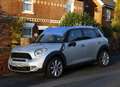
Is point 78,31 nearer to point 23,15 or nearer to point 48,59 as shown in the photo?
point 48,59

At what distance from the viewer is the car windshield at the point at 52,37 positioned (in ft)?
52.3

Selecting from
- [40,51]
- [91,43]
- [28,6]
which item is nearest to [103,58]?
[91,43]

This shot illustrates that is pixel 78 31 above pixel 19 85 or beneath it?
above

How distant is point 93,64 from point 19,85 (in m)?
5.85

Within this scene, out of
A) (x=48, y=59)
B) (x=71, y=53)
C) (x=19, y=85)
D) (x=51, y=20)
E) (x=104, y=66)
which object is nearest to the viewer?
(x=19, y=85)

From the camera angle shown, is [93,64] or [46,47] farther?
[93,64]

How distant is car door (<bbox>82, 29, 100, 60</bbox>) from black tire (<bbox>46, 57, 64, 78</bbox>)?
1.76 m

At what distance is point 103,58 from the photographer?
18.0 metres

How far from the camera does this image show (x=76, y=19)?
29.8 metres

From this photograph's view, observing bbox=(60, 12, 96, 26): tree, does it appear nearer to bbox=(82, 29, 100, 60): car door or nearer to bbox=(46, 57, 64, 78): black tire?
bbox=(82, 29, 100, 60): car door

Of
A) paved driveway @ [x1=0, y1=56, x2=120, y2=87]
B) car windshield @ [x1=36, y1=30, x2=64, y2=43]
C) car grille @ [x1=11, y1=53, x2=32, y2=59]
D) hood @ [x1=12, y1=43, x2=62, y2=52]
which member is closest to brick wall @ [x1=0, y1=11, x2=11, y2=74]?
paved driveway @ [x1=0, y1=56, x2=120, y2=87]

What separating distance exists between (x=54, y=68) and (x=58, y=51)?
0.60 meters

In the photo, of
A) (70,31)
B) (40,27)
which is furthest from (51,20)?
(70,31)

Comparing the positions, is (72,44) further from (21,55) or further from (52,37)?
(21,55)
